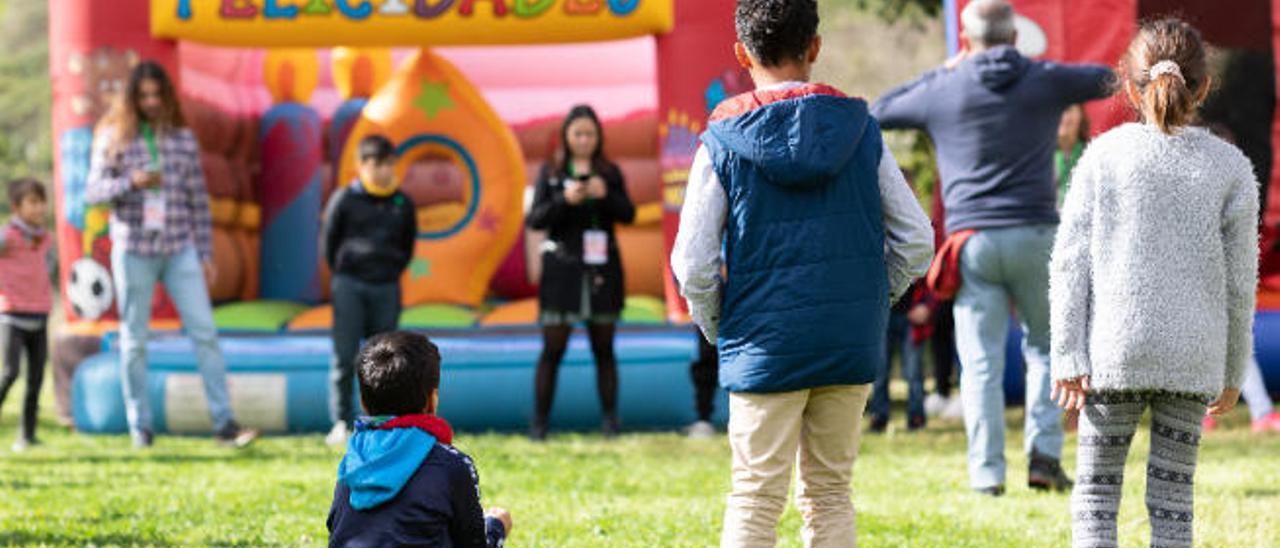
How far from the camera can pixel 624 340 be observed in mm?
8266

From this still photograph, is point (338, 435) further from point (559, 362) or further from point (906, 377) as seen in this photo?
point (906, 377)

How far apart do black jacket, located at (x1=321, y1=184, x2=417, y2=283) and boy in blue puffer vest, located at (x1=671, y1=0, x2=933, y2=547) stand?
438cm

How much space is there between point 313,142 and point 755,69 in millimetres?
7350

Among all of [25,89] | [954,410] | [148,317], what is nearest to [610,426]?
[148,317]

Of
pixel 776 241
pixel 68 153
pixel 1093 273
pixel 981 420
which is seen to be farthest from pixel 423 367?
pixel 68 153

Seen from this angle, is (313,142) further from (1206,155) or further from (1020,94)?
(1206,155)

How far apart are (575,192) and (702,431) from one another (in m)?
1.29

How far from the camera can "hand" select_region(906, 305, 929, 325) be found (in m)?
8.51

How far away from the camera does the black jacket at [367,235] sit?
7.54m

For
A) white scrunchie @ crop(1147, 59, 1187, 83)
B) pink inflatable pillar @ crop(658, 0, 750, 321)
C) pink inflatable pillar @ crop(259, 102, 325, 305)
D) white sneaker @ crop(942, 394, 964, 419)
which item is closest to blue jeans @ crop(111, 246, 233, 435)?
pink inflatable pillar @ crop(658, 0, 750, 321)

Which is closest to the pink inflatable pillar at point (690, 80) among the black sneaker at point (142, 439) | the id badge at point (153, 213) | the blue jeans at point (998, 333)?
the id badge at point (153, 213)

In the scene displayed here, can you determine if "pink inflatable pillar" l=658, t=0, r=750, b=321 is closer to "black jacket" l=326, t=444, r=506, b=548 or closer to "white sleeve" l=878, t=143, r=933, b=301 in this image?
"white sleeve" l=878, t=143, r=933, b=301

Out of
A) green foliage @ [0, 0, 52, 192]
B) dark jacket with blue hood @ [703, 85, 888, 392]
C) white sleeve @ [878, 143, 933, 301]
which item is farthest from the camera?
green foliage @ [0, 0, 52, 192]

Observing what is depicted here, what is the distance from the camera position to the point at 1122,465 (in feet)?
11.6
